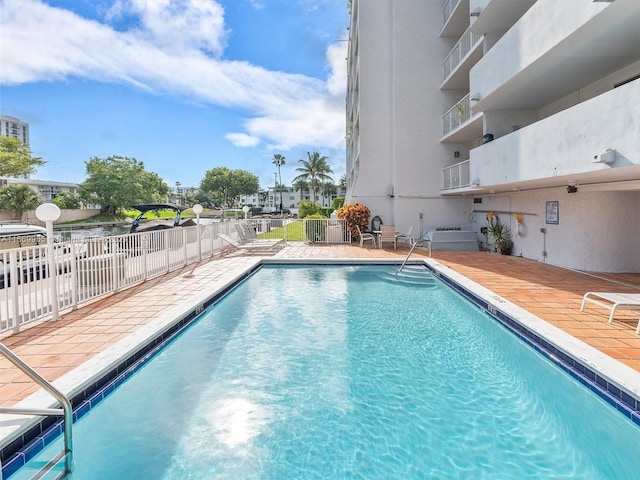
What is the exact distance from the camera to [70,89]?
1220 inches

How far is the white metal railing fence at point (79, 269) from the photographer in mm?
4699

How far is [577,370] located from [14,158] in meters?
48.9

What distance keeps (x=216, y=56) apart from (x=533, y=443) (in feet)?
71.1

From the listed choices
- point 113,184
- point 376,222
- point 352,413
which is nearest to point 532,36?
point 352,413

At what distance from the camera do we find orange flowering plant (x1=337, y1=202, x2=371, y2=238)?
15.3m

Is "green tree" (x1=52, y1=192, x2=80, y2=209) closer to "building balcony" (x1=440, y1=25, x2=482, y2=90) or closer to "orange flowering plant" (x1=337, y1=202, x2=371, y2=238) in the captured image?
"orange flowering plant" (x1=337, y1=202, x2=371, y2=238)

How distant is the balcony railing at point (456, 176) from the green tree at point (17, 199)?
36.9m

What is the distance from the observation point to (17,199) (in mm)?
31375

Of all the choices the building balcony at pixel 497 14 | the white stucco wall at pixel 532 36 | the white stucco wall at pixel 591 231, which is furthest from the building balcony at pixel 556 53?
the white stucco wall at pixel 591 231

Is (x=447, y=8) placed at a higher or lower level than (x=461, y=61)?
higher

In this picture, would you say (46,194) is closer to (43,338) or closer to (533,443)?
(43,338)

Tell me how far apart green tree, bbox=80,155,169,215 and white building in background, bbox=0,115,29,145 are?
253ft

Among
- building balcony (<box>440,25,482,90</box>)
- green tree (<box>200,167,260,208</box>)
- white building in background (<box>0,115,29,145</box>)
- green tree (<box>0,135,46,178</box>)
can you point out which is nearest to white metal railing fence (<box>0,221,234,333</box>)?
building balcony (<box>440,25,482,90</box>)

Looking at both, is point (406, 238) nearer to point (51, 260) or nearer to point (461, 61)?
point (461, 61)
